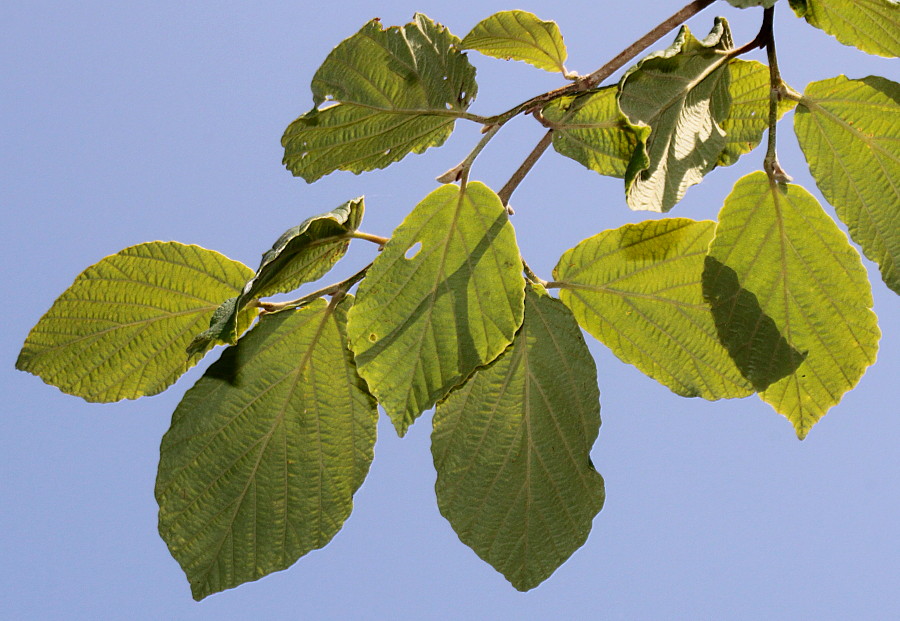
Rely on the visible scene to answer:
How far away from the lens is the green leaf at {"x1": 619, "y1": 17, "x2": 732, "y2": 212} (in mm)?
768

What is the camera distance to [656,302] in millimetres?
943

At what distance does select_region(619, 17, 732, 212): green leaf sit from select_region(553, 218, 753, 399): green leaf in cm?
11

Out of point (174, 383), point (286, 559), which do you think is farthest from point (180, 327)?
point (286, 559)

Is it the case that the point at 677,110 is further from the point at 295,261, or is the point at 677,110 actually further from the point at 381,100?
the point at 295,261

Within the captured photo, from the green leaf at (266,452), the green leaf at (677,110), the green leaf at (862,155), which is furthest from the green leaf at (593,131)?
the green leaf at (266,452)

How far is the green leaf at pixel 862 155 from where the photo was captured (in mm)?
865

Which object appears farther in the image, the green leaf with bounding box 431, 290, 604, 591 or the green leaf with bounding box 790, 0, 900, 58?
the green leaf with bounding box 431, 290, 604, 591

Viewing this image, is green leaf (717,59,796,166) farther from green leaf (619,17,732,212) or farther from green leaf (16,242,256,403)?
green leaf (16,242,256,403)

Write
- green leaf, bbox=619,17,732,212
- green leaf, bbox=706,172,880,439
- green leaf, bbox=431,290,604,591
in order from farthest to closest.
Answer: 1. green leaf, bbox=431,290,604,591
2. green leaf, bbox=706,172,880,439
3. green leaf, bbox=619,17,732,212

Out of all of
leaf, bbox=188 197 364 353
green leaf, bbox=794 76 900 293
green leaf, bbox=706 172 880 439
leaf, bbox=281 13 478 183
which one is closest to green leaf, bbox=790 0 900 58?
green leaf, bbox=794 76 900 293

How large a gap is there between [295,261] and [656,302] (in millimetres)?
408

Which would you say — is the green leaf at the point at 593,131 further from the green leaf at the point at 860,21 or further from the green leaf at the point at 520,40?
the green leaf at the point at 860,21

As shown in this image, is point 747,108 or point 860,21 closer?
point 860,21

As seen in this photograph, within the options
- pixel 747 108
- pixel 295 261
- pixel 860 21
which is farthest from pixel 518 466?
pixel 860 21
